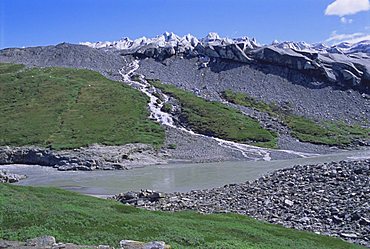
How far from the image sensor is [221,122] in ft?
421

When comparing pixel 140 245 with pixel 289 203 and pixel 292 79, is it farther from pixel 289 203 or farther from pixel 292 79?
pixel 292 79

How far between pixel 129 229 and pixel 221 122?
335 feet

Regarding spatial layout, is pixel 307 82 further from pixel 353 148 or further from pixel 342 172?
pixel 342 172

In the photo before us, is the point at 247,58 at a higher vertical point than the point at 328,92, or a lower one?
higher

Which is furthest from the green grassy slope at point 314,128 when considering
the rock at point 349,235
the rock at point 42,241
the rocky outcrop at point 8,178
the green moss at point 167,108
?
the rock at point 42,241

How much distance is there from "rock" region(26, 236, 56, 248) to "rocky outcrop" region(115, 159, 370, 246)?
21.0 metres

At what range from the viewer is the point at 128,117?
125938 mm

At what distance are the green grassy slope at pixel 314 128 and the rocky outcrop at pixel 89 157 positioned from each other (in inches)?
1823

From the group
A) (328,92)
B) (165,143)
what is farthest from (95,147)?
(328,92)

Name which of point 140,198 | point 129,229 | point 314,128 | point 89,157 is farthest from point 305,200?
point 314,128

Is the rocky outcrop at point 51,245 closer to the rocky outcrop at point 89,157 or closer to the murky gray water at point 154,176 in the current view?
the murky gray water at point 154,176

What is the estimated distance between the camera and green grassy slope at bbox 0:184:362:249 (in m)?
25.4

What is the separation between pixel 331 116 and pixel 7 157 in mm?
→ 101809

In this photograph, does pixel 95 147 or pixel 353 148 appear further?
pixel 353 148
